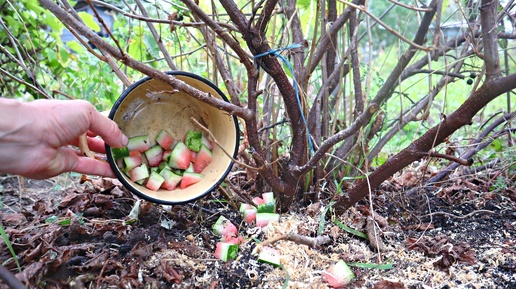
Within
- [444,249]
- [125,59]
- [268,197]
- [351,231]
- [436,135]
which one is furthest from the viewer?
[268,197]

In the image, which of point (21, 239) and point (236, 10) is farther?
point (21, 239)


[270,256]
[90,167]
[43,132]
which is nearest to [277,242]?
[270,256]

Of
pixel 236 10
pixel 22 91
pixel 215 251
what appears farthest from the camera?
pixel 22 91

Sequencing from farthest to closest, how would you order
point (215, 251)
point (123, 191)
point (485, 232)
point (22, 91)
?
point (22, 91) < point (123, 191) < point (485, 232) < point (215, 251)

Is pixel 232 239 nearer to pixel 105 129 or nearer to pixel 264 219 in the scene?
pixel 264 219

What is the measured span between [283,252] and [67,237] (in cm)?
67

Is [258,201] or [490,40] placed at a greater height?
[490,40]

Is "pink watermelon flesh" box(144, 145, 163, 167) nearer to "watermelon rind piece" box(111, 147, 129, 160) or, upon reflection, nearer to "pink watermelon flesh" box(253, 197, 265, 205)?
"watermelon rind piece" box(111, 147, 129, 160)

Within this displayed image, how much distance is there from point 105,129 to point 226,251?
472mm

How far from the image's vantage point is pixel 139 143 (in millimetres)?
1480

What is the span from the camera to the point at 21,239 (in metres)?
1.41

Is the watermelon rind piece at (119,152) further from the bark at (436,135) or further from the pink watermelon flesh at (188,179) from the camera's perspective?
the bark at (436,135)

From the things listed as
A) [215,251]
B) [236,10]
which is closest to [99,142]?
[215,251]

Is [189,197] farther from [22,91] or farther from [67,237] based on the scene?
[22,91]
